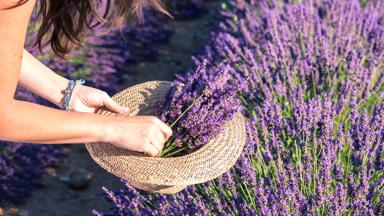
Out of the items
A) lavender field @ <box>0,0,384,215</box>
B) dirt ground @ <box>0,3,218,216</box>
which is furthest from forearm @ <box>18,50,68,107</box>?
dirt ground @ <box>0,3,218,216</box>

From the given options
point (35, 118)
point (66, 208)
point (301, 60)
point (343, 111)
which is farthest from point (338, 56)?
point (35, 118)

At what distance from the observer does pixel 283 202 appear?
231 centimetres

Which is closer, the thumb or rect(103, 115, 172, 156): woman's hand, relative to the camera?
rect(103, 115, 172, 156): woman's hand

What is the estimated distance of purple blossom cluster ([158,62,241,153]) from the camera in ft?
8.14

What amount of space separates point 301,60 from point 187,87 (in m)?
1.00

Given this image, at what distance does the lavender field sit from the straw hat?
7cm

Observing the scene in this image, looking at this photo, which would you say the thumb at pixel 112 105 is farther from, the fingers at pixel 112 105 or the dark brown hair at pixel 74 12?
the dark brown hair at pixel 74 12

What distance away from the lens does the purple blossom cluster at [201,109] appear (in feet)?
8.14

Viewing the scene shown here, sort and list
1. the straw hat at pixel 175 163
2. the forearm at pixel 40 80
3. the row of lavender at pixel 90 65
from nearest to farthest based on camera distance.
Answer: the straw hat at pixel 175 163
the forearm at pixel 40 80
the row of lavender at pixel 90 65

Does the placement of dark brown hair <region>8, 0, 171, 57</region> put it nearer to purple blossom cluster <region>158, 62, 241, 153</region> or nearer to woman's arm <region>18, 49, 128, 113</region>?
woman's arm <region>18, 49, 128, 113</region>

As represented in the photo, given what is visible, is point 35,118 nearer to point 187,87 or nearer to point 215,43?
point 187,87

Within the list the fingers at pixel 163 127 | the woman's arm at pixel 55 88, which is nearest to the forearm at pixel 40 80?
the woman's arm at pixel 55 88

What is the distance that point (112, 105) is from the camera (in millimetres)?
2562

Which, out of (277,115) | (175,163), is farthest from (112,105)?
(277,115)
